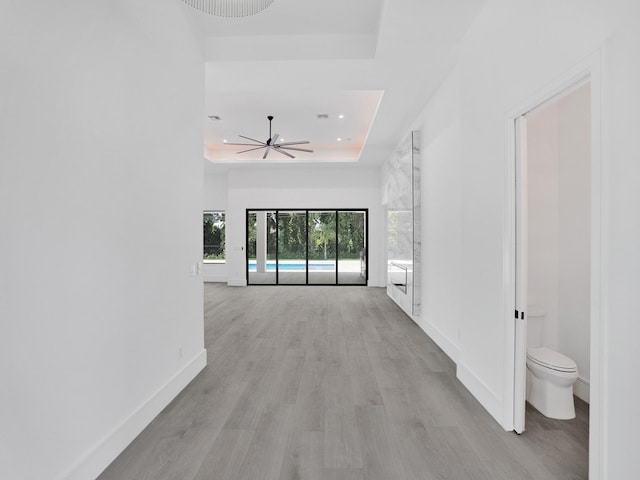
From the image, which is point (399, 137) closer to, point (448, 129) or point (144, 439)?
point (448, 129)

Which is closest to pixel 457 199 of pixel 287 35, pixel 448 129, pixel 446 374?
pixel 448 129

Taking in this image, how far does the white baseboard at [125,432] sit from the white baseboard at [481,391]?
2.54m

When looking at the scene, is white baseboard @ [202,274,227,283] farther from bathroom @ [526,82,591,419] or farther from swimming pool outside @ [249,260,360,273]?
bathroom @ [526,82,591,419]

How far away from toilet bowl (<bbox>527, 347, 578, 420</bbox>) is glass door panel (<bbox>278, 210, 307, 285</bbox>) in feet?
21.6

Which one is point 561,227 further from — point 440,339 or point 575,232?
point 440,339

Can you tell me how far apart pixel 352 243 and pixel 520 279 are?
658 cm

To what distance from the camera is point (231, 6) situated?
1.71 m

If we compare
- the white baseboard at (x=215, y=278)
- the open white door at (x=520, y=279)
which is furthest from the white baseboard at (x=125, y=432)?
the white baseboard at (x=215, y=278)

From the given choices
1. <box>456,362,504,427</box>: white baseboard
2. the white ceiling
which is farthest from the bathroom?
the white ceiling

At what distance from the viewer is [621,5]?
135 centimetres

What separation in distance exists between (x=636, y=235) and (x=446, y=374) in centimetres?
230

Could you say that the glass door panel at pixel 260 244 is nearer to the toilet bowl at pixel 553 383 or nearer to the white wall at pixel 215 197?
the white wall at pixel 215 197

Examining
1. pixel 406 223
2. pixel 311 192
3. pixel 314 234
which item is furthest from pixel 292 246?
pixel 406 223

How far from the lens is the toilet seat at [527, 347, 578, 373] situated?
2.30 m
